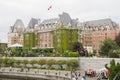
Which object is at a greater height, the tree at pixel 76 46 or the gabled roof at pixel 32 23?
the gabled roof at pixel 32 23

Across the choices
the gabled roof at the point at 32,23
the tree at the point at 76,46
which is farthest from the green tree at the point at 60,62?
the gabled roof at the point at 32,23

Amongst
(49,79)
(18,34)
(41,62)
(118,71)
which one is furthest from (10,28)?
(118,71)

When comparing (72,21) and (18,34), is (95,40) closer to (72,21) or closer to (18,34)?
(72,21)

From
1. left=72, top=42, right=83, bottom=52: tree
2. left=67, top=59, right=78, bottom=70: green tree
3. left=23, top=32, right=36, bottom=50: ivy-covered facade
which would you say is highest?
left=23, top=32, right=36, bottom=50: ivy-covered facade

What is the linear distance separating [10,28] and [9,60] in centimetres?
5855

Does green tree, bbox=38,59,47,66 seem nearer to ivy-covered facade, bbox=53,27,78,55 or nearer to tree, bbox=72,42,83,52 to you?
tree, bbox=72,42,83,52

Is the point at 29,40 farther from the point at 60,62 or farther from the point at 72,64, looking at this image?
the point at 72,64

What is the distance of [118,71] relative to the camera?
25469 millimetres

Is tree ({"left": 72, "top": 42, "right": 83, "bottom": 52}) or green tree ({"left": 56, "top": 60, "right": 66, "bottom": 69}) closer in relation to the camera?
green tree ({"left": 56, "top": 60, "right": 66, "bottom": 69})

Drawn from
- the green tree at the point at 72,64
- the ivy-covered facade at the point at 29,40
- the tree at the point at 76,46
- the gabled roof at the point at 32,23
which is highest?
the gabled roof at the point at 32,23

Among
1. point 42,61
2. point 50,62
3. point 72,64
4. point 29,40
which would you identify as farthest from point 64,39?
point 72,64

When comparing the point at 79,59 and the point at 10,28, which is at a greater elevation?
the point at 10,28

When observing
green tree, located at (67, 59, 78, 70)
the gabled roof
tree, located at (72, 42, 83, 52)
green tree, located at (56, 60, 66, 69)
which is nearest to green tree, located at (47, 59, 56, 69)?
green tree, located at (56, 60, 66, 69)

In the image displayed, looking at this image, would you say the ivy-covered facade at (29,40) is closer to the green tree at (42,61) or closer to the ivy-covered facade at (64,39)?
the ivy-covered facade at (64,39)
